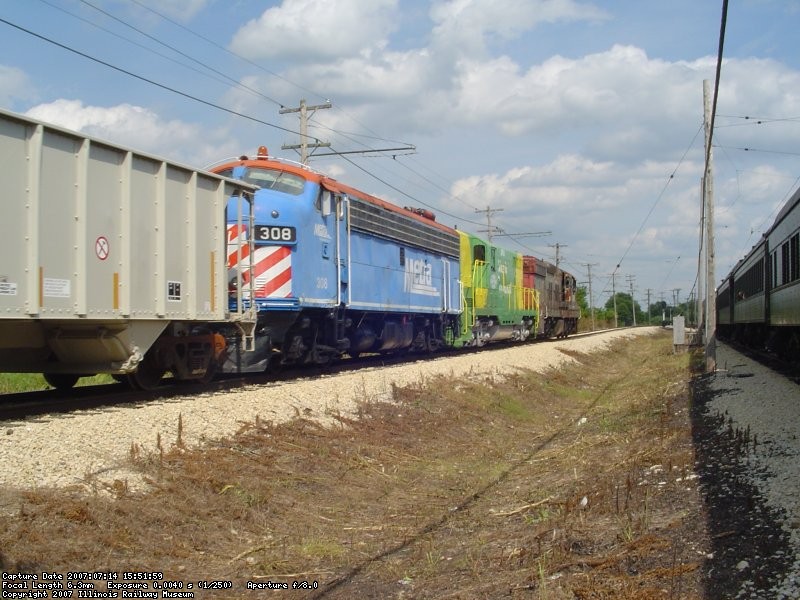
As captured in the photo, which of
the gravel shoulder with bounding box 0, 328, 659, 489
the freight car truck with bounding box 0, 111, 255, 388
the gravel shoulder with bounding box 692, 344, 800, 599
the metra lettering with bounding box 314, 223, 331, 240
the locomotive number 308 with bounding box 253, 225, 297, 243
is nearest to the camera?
the gravel shoulder with bounding box 692, 344, 800, 599

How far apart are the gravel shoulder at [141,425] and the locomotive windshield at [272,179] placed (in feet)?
11.3


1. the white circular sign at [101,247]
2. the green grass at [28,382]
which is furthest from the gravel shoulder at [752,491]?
the green grass at [28,382]

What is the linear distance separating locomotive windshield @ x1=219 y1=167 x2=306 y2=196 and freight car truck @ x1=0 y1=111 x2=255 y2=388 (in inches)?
80.3

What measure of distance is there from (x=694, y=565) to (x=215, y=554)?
11.0 ft

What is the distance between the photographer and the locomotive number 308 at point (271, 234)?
1281 centimetres

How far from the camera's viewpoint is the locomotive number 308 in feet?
42.0

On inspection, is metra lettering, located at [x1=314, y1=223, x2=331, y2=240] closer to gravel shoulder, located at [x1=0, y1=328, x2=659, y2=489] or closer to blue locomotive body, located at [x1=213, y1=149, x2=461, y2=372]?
blue locomotive body, located at [x1=213, y1=149, x2=461, y2=372]

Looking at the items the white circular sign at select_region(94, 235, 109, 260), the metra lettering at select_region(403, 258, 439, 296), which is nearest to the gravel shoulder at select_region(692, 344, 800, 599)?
the white circular sign at select_region(94, 235, 109, 260)

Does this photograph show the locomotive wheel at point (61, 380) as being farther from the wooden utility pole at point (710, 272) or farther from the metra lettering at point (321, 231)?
the wooden utility pole at point (710, 272)

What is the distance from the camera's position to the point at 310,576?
543cm

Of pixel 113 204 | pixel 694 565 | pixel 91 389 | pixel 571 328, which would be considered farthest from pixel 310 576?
pixel 571 328

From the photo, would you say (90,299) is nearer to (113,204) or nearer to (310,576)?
(113,204)

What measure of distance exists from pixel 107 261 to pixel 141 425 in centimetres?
202

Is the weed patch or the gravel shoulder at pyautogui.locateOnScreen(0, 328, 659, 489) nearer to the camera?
the weed patch
